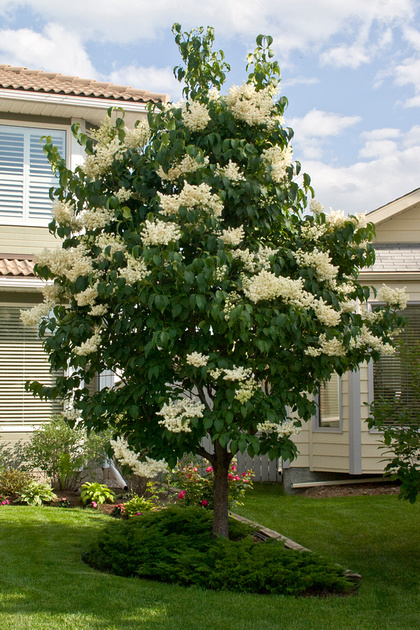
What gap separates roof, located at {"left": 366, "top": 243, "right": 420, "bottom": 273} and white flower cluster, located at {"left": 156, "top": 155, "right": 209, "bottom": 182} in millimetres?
5563

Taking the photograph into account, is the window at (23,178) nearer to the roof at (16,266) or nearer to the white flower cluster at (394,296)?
the roof at (16,266)

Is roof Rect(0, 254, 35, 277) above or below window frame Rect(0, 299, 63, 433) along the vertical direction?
above

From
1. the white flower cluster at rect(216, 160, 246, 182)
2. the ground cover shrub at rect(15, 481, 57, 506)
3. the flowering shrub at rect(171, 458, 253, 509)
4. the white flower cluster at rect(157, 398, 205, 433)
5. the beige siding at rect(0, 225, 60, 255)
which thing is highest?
the beige siding at rect(0, 225, 60, 255)

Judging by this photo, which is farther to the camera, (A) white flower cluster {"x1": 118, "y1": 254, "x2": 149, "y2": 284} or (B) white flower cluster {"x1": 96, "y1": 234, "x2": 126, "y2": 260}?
(B) white flower cluster {"x1": 96, "y1": 234, "x2": 126, "y2": 260}

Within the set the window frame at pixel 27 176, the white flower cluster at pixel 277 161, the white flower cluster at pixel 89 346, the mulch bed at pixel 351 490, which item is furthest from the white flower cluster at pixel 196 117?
the mulch bed at pixel 351 490

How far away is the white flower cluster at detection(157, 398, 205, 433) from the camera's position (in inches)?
193

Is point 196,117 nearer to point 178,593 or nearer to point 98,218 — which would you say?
point 98,218

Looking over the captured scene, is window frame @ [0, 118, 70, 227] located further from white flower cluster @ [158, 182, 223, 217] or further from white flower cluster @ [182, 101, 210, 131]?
white flower cluster @ [158, 182, 223, 217]

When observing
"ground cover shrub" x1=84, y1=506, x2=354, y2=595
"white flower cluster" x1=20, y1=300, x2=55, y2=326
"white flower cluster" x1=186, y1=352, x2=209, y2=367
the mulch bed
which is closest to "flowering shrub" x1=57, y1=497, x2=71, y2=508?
"ground cover shrub" x1=84, y1=506, x2=354, y2=595

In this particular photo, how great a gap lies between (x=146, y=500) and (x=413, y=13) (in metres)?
7.66

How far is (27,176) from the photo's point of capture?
1147 cm

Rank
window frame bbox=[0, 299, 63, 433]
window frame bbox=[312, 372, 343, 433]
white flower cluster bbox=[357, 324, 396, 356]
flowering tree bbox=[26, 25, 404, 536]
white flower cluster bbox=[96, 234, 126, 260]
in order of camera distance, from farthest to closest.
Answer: window frame bbox=[312, 372, 343, 433]
window frame bbox=[0, 299, 63, 433]
white flower cluster bbox=[357, 324, 396, 356]
white flower cluster bbox=[96, 234, 126, 260]
flowering tree bbox=[26, 25, 404, 536]

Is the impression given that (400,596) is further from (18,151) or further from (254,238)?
(18,151)

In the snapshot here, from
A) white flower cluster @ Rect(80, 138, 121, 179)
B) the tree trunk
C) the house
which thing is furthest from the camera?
the house
